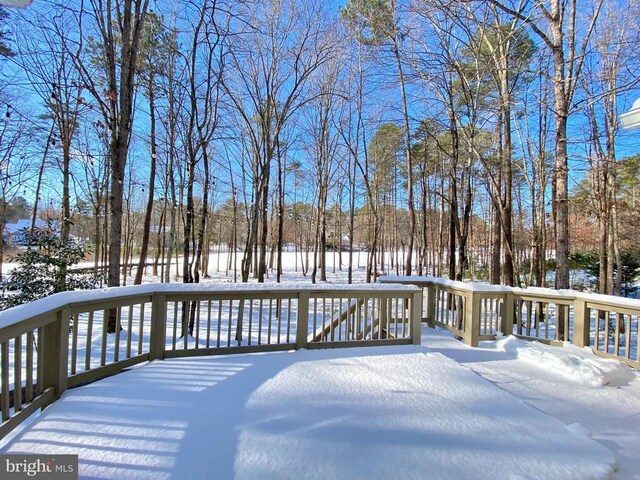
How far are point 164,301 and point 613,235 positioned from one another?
10914 millimetres

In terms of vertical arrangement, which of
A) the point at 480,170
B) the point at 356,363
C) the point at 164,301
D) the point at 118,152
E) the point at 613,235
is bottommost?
the point at 356,363

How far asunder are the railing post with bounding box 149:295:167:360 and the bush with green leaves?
3.06m

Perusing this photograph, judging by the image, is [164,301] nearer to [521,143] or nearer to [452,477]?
[452,477]

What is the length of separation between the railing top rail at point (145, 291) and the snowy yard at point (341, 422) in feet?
2.17

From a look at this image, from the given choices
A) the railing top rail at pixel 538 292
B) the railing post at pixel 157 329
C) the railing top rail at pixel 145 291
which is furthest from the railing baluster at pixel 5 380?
the railing top rail at pixel 538 292

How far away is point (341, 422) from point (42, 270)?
553cm

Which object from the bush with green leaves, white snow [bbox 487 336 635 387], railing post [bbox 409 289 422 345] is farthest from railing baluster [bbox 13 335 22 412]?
white snow [bbox 487 336 635 387]

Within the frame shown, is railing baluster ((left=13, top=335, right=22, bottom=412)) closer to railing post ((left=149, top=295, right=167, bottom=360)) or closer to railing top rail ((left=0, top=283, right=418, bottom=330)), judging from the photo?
railing top rail ((left=0, top=283, right=418, bottom=330))

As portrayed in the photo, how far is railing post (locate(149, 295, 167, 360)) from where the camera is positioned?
9.63ft

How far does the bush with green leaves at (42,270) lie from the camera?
179 inches

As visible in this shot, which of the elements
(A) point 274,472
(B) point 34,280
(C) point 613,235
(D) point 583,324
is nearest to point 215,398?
(A) point 274,472

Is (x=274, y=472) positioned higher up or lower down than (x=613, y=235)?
lower down

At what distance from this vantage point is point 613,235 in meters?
8.08

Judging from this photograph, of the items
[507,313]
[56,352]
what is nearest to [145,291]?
[56,352]
